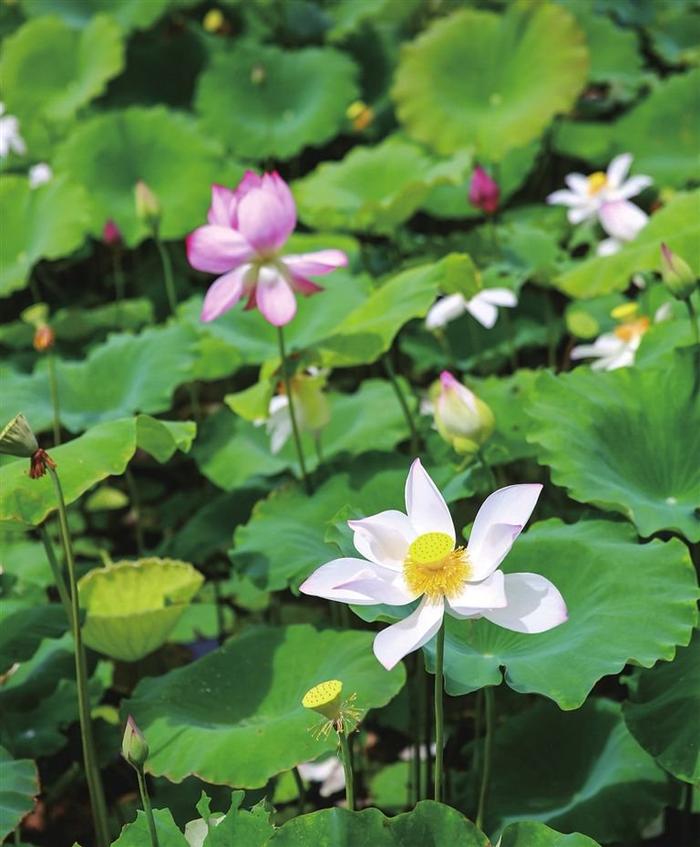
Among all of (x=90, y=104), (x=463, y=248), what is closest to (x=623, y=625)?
(x=463, y=248)

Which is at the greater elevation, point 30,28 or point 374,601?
point 374,601

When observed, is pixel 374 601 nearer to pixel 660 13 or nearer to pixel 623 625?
pixel 623 625

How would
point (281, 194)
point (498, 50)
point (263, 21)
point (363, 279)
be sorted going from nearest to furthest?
point (281, 194) → point (363, 279) → point (498, 50) → point (263, 21)

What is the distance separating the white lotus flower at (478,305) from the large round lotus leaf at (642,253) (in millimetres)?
92

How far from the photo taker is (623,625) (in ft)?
3.40

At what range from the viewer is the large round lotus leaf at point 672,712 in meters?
1.02

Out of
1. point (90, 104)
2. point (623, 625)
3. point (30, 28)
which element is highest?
point (623, 625)

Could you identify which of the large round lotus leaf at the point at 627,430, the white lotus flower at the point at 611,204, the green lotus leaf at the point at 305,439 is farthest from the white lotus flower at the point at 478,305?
the large round lotus leaf at the point at 627,430

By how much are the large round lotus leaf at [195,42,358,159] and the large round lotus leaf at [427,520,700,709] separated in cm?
192

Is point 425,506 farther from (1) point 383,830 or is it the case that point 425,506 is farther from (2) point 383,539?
(1) point 383,830

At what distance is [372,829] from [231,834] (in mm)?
116

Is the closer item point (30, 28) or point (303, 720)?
point (303, 720)

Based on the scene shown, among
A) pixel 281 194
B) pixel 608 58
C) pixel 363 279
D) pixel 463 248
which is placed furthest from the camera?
pixel 608 58

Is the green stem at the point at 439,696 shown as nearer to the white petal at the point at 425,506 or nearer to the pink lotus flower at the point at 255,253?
the white petal at the point at 425,506
